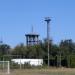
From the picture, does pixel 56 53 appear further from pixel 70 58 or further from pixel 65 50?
pixel 70 58

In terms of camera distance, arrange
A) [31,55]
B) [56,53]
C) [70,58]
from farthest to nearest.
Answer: [31,55] < [56,53] < [70,58]

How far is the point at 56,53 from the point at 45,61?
8994 mm

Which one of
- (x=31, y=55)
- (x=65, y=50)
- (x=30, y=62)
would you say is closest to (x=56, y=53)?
(x=65, y=50)

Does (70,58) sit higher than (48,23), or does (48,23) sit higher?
(48,23)

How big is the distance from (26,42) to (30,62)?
48.1 meters

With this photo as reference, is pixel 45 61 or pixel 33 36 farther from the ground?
pixel 33 36

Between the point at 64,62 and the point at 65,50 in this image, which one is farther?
the point at 65,50

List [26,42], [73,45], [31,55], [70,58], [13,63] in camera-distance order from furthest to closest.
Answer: [26,42] < [73,45] < [31,55] < [70,58] < [13,63]

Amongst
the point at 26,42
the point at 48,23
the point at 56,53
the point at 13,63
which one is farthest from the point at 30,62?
the point at 26,42

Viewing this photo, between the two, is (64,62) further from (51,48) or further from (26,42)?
(26,42)

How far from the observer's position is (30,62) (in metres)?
76.2

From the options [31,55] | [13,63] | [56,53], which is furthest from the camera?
[31,55]

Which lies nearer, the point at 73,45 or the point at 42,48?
the point at 42,48

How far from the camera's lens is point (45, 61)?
268 ft
